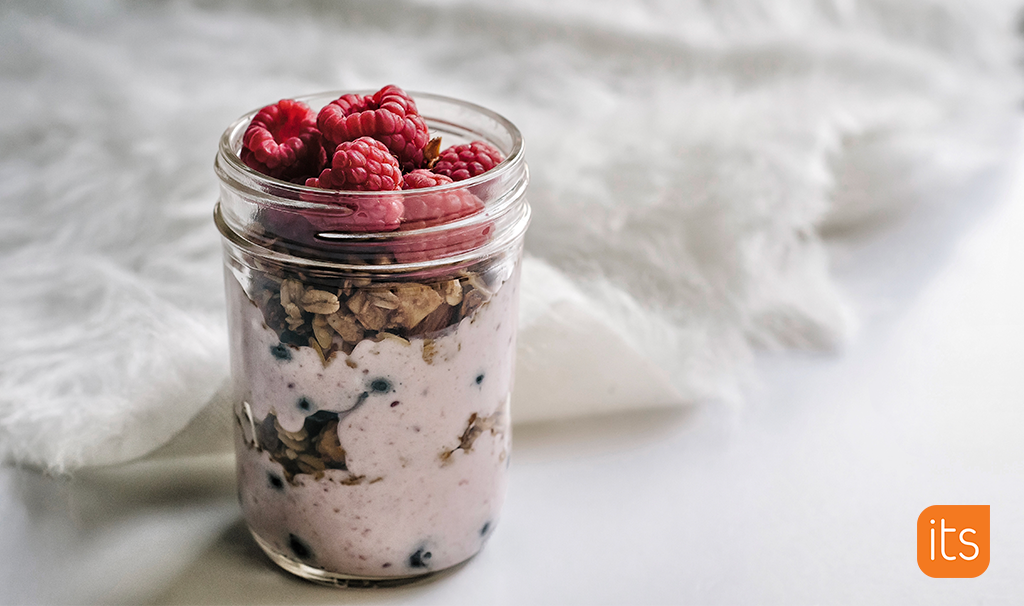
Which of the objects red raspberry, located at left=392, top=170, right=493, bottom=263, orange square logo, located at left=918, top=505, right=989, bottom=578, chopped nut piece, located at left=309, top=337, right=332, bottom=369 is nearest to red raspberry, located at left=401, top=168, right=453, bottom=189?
red raspberry, located at left=392, top=170, right=493, bottom=263

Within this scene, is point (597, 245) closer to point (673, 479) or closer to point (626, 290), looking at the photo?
point (626, 290)

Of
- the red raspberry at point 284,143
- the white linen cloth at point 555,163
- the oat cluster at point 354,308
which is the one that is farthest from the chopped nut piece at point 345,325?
the white linen cloth at point 555,163

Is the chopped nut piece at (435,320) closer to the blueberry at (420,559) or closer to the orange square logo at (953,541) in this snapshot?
the blueberry at (420,559)

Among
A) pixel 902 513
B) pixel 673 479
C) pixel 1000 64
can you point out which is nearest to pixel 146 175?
pixel 673 479

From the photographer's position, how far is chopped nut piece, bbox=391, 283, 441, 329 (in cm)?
56

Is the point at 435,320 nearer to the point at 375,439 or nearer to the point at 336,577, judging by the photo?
the point at 375,439

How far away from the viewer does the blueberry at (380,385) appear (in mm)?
581

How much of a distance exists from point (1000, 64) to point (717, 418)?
937 millimetres

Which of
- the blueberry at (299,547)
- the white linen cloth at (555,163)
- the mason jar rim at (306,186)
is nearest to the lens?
the mason jar rim at (306,186)

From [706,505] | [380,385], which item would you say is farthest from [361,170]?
[706,505]

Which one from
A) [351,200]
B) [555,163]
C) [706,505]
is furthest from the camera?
[555,163]

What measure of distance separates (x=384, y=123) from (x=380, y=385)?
164mm

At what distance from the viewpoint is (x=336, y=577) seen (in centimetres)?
65

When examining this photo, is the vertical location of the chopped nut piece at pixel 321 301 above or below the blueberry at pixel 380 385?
above
